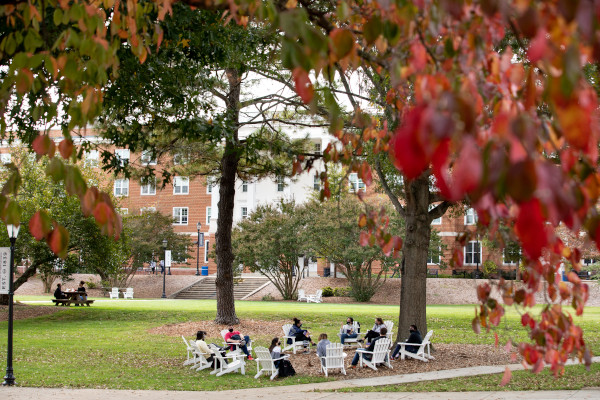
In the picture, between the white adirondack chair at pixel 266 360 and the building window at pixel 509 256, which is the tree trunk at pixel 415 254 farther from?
the building window at pixel 509 256

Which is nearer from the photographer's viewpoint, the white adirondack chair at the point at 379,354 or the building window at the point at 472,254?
the white adirondack chair at the point at 379,354

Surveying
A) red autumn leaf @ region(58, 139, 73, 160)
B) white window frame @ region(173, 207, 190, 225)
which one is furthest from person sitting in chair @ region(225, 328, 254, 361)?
white window frame @ region(173, 207, 190, 225)

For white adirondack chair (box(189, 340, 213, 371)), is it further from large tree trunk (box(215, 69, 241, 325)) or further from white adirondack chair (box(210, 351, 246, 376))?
large tree trunk (box(215, 69, 241, 325))

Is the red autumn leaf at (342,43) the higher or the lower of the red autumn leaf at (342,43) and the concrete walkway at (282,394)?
the higher

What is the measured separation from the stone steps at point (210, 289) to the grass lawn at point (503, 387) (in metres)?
35.4

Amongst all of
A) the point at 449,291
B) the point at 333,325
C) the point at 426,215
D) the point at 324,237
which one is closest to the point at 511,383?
the point at 426,215

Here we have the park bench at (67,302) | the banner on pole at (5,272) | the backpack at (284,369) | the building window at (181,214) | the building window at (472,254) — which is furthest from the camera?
the building window at (181,214)

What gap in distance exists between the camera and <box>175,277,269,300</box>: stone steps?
4872 centimetres

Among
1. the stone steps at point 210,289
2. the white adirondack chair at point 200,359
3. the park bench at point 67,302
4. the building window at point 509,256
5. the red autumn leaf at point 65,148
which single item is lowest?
the stone steps at point 210,289

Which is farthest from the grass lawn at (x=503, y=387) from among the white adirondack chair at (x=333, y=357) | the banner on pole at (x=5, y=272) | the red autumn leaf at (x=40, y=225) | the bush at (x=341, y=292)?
the bush at (x=341, y=292)

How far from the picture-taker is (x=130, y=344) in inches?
757

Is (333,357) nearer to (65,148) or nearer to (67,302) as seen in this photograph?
(65,148)

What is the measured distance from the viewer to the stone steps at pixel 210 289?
48.7 m

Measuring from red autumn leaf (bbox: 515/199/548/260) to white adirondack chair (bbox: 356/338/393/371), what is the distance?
12079 mm
